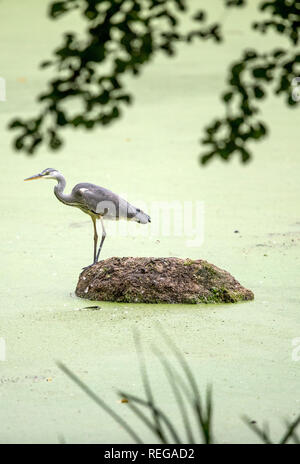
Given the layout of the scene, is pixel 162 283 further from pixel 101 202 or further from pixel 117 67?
pixel 117 67

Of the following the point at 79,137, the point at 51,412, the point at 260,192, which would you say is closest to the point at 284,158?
the point at 260,192

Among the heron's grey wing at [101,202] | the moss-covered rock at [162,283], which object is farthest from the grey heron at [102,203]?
the moss-covered rock at [162,283]

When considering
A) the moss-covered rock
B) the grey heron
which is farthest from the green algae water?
the grey heron

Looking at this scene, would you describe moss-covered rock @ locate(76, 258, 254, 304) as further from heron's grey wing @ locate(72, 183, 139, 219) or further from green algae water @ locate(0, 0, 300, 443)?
heron's grey wing @ locate(72, 183, 139, 219)

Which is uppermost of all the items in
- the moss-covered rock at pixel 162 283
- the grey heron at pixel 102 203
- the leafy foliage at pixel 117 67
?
the leafy foliage at pixel 117 67

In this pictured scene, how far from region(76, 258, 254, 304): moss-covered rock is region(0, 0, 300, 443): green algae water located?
2.0 inches

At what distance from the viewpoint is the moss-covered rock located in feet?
11.4

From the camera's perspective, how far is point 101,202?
4.10 metres

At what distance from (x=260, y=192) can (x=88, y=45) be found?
141 inches

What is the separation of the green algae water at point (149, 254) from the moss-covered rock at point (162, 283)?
0.05 metres

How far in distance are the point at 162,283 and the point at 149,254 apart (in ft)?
2.22

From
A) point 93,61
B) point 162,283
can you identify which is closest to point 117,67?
point 93,61

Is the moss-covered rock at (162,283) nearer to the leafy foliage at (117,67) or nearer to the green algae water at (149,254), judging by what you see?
the green algae water at (149,254)

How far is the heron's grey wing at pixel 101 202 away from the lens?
13.4 feet
